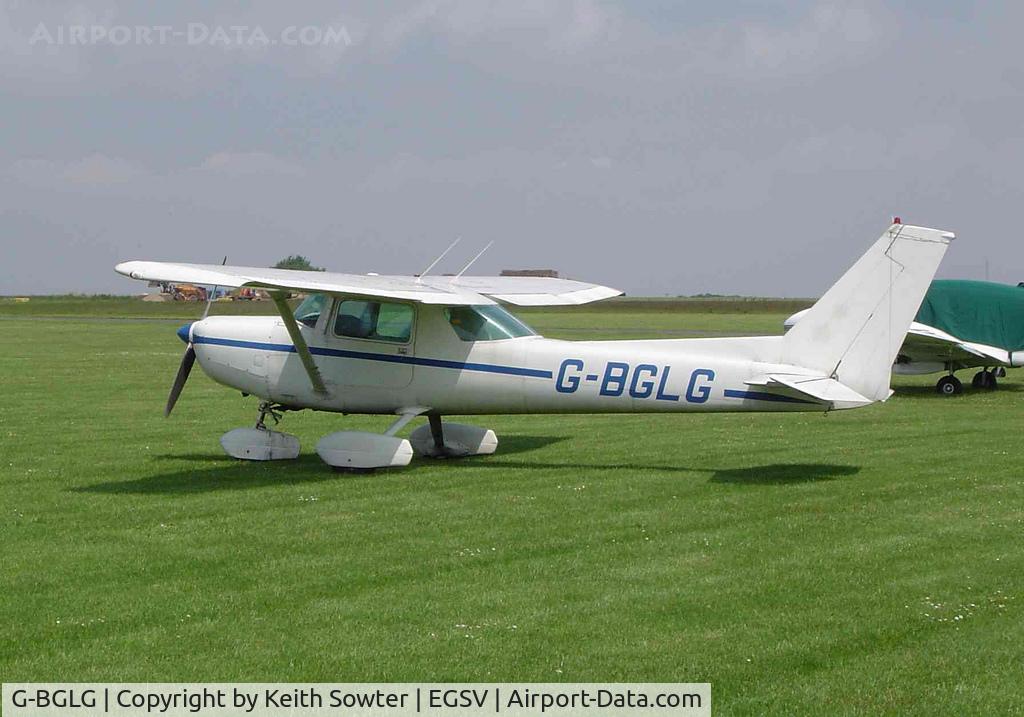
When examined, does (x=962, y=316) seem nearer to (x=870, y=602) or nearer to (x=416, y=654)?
(x=870, y=602)

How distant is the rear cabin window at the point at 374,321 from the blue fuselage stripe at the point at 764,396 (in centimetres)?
341

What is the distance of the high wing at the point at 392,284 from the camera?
405 inches

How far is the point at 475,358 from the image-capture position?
1195 centimetres

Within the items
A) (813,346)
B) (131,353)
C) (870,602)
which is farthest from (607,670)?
(131,353)

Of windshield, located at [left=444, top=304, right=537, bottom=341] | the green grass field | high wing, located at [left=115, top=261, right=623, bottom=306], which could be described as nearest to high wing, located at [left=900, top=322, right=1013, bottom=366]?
the green grass field

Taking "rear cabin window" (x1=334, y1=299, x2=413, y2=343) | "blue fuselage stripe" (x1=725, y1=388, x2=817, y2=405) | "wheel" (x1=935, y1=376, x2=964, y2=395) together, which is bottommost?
"wheel" (x1=935, y1=376, x2=964, y2=395)

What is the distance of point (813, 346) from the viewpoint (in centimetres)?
1080

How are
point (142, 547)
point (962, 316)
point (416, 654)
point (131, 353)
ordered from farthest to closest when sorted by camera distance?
point (131, 353), point (962, 316), point (142, 547), point (416, 654)

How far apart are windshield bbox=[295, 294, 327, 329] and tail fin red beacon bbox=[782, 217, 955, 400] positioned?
16.4ft

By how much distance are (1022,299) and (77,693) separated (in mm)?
21121

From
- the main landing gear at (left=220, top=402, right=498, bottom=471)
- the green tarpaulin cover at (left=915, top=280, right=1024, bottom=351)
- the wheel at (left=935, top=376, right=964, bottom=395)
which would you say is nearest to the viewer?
the main landing gear at (left=220, top=402, right=498, bottom=471)

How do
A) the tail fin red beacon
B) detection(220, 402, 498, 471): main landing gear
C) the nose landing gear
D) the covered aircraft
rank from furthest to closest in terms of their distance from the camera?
the covered aircraft
the nose landing gear
detection(220, 402, 498, 471): main landing gear
the tail fin red beacon

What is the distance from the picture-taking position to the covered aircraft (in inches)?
856
